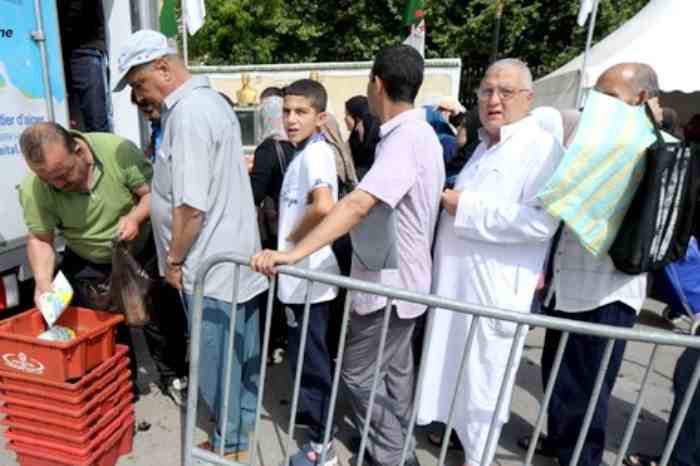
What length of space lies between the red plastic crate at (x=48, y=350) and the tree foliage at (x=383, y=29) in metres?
15.1

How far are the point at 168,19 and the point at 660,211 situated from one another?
445cm

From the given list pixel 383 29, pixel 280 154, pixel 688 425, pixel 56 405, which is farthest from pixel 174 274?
pixel 383 29

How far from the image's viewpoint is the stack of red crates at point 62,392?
6.47 feet

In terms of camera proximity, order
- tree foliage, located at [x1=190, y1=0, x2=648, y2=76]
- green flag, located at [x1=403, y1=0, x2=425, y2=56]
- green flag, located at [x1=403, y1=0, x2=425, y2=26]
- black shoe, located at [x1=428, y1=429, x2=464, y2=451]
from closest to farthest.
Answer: black shoe, located at [x1=428, y1=429, x2=464, y2=451], green flag, located at [x1=403, y1=0, x2=425, y2=56], green flag, located at [x1=403, y1=0, x2=425, y2=26], tree foliage, located at [x1=190, y1=0, x2=648, y2=76]

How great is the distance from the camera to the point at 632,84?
6.41 feet

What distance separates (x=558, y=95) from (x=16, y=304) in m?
7.89

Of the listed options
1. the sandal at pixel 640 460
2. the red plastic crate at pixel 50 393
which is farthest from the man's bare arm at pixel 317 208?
the sandal at pixel 640 460

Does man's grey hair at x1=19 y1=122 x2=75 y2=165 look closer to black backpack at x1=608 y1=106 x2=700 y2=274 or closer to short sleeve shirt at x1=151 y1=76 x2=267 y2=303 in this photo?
short sleeve shirt at x1=151 y1=76 x2=267 y2=303

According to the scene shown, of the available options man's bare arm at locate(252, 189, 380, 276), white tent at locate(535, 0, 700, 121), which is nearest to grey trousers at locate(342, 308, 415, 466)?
man's bare arm at locate(252, 189, 380, 276)

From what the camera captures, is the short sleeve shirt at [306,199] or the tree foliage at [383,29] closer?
the short sleeve shirt at [306,199]

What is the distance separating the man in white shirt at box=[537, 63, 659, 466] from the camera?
194 centimetres

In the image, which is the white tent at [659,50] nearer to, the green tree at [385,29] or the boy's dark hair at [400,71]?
the boy's dark hair at [400,71]

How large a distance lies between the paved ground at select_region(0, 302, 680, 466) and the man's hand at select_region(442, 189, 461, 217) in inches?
54.6

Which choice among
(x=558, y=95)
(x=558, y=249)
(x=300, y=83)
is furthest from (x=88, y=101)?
(x=558, y=95)
